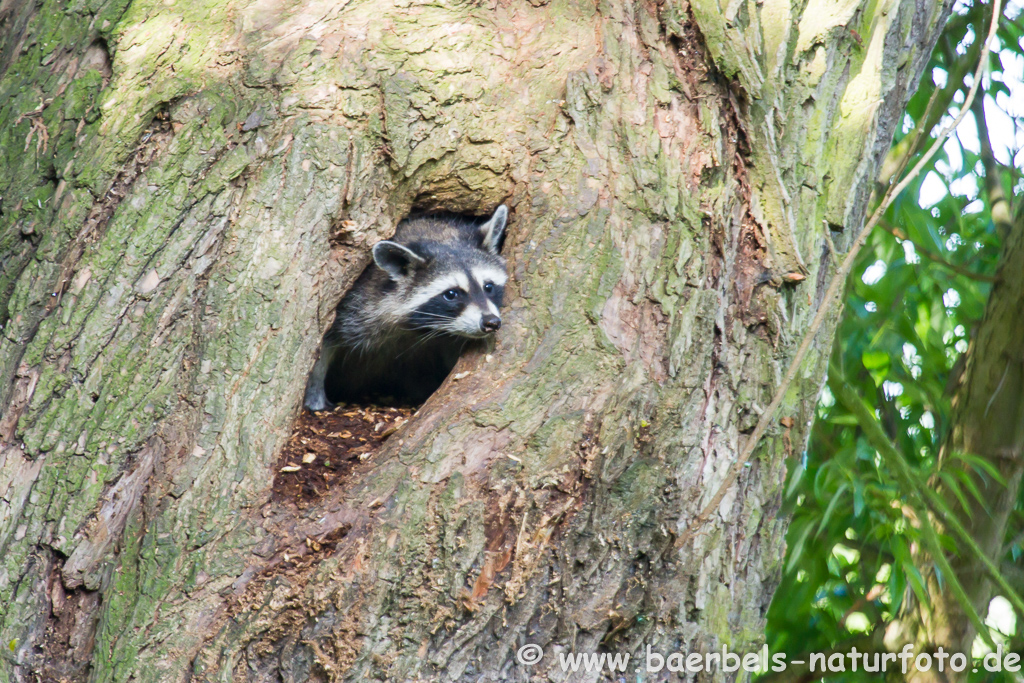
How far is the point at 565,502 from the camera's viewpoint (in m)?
2.54

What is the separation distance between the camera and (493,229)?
364 centimetres

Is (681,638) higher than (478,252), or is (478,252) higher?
(478,252)

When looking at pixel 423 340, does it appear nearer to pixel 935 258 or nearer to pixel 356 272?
pixel 356 272

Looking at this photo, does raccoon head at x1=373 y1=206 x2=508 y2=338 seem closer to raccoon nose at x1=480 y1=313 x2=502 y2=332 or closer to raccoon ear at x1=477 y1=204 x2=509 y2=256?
raccoon ear at x1=477 y1=204 x2=509 y2=256

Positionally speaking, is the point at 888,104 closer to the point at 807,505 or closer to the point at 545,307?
the point at 545,307

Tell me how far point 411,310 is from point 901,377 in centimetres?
249

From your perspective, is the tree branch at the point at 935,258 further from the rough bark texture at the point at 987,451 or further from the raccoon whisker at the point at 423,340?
the raccoon whisker at the point at 423,340

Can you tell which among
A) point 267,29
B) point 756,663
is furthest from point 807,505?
point 267,29

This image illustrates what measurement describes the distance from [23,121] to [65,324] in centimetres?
81

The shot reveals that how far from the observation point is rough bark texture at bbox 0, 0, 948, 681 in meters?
2.37

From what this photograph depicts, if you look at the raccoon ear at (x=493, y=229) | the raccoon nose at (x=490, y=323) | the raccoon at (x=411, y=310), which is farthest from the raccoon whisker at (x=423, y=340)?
the raccoon nose at (x=490, y=323)

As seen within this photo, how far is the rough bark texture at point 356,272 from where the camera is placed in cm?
237

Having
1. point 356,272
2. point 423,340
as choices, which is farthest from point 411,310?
point 356,272

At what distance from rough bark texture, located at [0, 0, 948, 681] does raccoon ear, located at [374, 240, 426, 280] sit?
0.45 m
